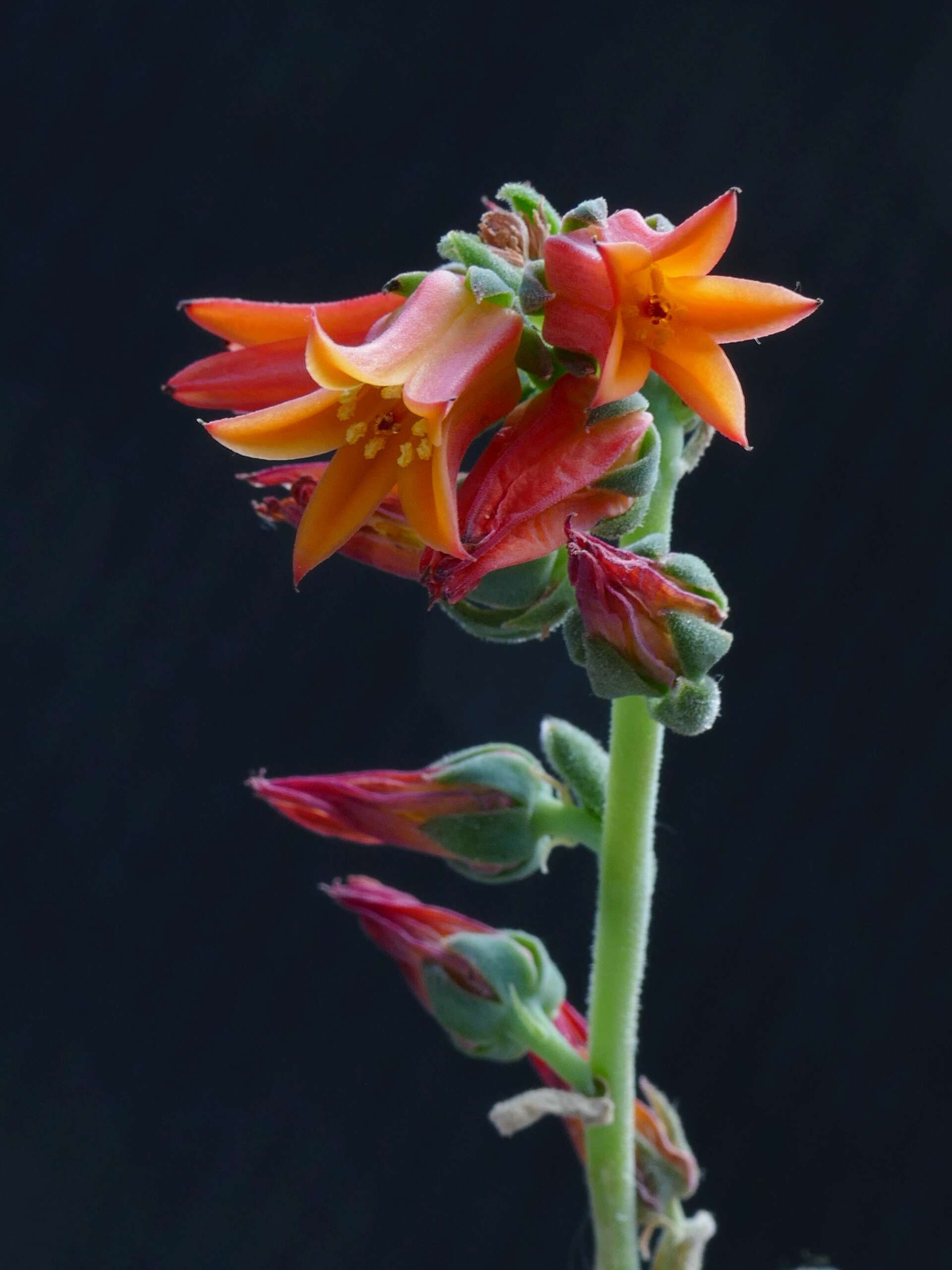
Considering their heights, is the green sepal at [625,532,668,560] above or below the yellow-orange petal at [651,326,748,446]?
below

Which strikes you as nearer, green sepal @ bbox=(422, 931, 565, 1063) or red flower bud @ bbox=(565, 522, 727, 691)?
red flower bud @ bbox=(565, 522, 727, 691)

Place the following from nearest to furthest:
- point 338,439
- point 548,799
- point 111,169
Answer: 1. point 338,439
2. point 548,799
3. point 111,169

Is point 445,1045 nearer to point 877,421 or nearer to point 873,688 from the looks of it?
point 873,688

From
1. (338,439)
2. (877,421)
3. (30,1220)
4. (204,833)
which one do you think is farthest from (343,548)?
(30,1220)

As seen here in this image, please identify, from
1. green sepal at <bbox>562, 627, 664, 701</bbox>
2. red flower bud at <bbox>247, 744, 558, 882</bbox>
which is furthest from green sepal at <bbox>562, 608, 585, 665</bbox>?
red flower bud at <bbox>247, 744, 558, 882</bbox>

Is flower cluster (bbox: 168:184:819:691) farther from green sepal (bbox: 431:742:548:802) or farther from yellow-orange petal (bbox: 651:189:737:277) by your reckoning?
green sepal (bbox: 431:742:548:802)

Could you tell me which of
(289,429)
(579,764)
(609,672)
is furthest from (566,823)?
(289,429)
